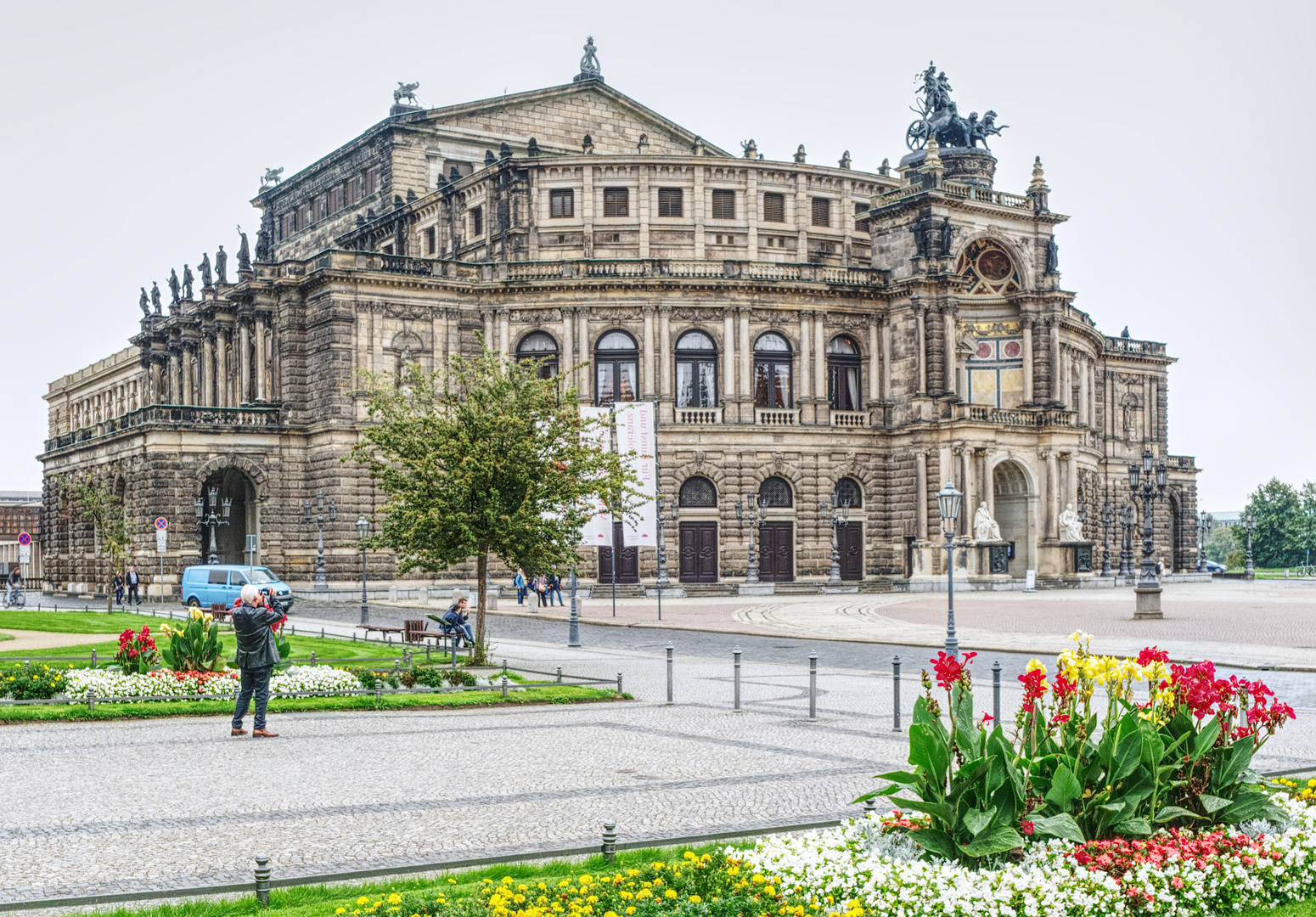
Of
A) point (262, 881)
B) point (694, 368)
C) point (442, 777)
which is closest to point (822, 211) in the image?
point (694, 368)

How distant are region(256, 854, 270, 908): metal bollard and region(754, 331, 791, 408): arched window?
2314 inches

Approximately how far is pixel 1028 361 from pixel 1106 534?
1804 centimetres

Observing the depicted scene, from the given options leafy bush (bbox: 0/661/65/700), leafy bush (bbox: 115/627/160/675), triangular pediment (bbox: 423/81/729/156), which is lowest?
leafy bush (bbox: 0/661/65/700)

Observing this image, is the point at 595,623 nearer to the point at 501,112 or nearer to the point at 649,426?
the point at 649,426

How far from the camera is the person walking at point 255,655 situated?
62.6ft

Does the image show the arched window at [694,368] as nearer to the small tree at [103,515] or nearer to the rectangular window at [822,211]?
the rectangular window at [822,211]

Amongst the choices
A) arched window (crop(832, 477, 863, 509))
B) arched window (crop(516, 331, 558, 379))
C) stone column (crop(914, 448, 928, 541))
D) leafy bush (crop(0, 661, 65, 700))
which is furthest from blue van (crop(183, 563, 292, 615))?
stone column (crop(914, 448, 928, 541))

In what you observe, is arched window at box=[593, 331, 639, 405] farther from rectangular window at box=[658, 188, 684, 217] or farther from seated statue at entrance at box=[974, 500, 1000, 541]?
seated statue at entrance at box=[974, 500, 1000, 541]

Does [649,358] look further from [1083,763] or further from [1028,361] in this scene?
[1083,763]

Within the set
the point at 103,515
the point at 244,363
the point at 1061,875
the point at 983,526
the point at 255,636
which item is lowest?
the point at 1061,875

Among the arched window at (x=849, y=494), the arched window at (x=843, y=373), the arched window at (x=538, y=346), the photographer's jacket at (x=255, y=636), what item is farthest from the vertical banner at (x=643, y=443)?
the photographer's jacket at (x=255, y=636)

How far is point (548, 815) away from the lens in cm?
1330

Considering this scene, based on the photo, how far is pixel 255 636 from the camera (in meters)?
19.2

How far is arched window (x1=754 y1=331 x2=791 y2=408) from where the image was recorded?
68188 mm
